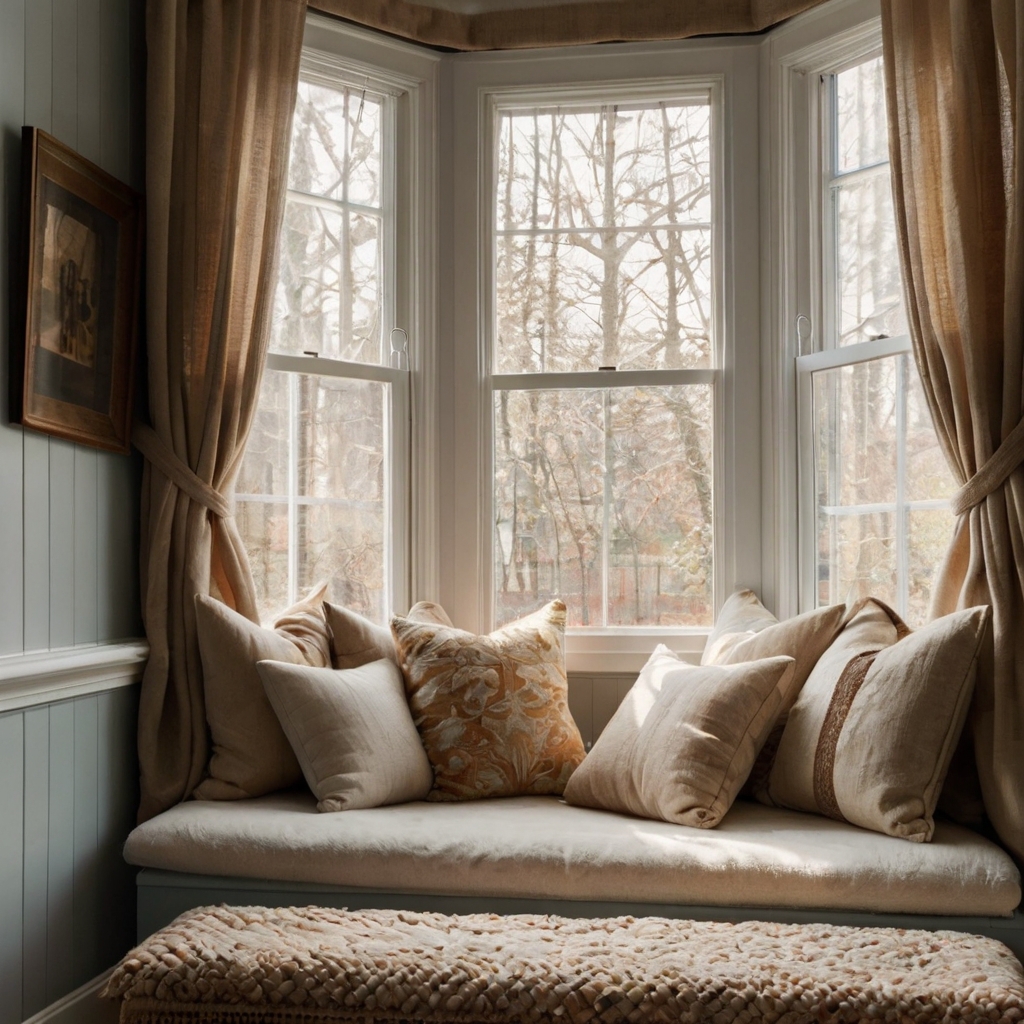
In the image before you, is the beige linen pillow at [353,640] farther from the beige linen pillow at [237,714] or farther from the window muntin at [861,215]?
the window muntin at [861,215]

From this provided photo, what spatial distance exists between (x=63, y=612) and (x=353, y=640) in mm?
733

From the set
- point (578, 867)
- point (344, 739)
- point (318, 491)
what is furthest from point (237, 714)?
point (578, 867)

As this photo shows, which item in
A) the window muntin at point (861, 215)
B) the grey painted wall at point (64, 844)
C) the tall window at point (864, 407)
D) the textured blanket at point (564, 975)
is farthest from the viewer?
the window muntin at point (861, 215)

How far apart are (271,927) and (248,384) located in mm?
1369

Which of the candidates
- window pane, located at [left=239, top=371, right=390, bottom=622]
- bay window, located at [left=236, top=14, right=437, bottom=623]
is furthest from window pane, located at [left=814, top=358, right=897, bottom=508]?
window pane, located at [left=239, top=371, right=390, bottom=622]

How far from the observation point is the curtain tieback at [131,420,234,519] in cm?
268

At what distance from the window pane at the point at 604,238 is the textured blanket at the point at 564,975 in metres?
1.74

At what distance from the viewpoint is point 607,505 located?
10.3ft

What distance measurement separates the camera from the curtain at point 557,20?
10.0ft

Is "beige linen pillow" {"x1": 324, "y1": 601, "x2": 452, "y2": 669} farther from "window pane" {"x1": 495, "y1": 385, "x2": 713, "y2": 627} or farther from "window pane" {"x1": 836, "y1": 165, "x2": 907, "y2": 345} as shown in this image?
"window pane" {"x1": 836, "y1": 165, "x2": 907, "y2": 345}

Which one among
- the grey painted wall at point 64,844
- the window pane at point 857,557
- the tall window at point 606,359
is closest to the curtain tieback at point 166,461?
the grey painted wall at point 64,844

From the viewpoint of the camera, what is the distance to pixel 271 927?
1.95 meters

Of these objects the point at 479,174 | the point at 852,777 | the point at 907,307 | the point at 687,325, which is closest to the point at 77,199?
the point at 479,174

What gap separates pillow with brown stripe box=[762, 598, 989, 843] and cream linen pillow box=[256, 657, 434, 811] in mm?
901
